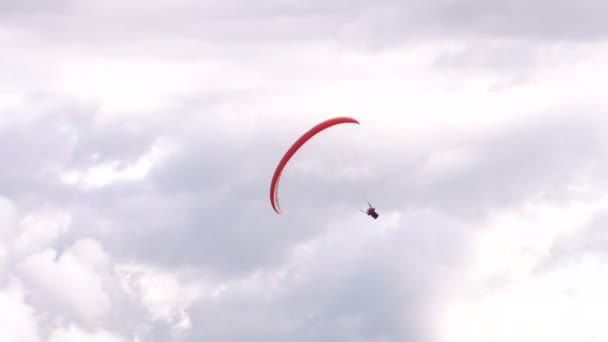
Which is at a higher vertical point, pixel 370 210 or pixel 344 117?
pixel 344 117

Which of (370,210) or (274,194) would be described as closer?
(370,210)

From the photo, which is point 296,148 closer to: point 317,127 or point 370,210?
point 317,127

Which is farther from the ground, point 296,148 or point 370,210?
point 296,148

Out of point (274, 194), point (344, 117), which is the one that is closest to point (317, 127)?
point (344, 117)

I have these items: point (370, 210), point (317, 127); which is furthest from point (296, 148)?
point (370, 210)

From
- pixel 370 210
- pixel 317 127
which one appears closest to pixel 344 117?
pixel 317 127

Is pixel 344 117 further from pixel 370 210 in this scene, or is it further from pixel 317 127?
pixel 370 210

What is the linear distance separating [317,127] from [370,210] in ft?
44.8

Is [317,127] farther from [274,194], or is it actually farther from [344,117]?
[274,194]

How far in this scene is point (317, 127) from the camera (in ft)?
472

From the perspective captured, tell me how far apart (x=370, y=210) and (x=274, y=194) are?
53.8 ft

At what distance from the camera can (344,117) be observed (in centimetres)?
14412

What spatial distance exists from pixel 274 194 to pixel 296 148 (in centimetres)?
1009

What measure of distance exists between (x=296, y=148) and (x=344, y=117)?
792 centimetres
